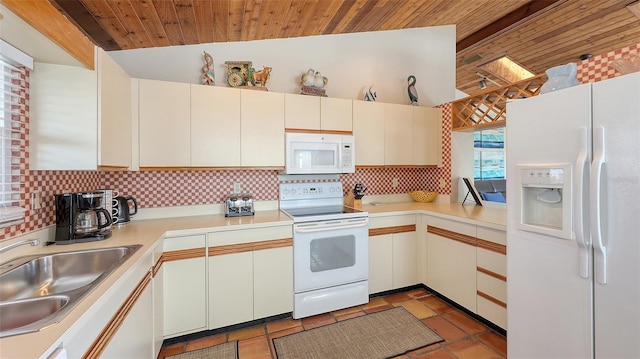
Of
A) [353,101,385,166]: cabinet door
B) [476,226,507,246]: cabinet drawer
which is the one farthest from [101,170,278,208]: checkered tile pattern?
[476,226,507,246]: cabinet drawer

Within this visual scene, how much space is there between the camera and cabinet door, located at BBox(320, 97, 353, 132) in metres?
2.62

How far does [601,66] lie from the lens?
181 cm

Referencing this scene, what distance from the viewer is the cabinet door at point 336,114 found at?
2.62 metres

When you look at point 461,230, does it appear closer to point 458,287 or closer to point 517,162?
point 458,287

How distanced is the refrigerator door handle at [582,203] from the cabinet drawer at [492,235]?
2.41ft

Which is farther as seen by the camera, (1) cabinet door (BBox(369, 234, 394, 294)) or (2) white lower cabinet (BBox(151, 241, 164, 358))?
(1) cabinet door (BBox(369, 234, 394, 294))

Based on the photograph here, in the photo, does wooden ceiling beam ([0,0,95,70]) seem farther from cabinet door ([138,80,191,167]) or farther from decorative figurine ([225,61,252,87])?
decorative figurine ([225,61,252,87])

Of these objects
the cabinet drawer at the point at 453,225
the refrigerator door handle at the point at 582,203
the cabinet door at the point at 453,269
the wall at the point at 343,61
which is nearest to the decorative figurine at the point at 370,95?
the wall at the point at 343,61

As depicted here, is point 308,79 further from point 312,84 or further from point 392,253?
Answer: point 392,253

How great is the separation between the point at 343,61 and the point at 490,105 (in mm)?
1609

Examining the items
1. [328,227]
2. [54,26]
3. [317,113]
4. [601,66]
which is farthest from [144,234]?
[601,66]

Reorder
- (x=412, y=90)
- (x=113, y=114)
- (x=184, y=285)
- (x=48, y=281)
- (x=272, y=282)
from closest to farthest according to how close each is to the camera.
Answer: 1. (x=48, y=281)
2. (x=113, y=114)
3. (x=184, y=285)
4. (x=272, y=282)
5. (x=412, y=90)

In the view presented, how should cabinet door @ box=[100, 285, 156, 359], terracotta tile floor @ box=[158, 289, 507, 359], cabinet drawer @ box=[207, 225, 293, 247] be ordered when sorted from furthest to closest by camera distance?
cabinet drawer @ box=[207, 225, 293, 247] < terracotta tile floor @ box=[158, 289, 507, 359] < cabinet door @ box=[100, 285, 156, 359]

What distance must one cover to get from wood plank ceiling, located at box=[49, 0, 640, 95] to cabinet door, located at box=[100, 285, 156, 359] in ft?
6.13
